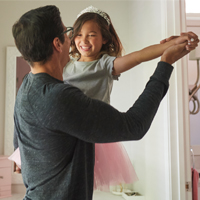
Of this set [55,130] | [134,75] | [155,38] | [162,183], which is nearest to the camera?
[55,130]

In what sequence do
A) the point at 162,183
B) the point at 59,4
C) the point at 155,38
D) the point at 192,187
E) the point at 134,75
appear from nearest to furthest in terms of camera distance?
the point at 192,187, the point at 162,183, the point at 155,38, the point at 134,75, the point at 59,4

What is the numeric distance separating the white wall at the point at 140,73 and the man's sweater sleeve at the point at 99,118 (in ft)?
4.82

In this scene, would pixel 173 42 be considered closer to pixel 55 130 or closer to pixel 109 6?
pixel 55 130

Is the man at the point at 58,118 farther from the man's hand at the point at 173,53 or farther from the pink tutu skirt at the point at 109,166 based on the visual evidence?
the pink tutu skirt at the point at 109,166

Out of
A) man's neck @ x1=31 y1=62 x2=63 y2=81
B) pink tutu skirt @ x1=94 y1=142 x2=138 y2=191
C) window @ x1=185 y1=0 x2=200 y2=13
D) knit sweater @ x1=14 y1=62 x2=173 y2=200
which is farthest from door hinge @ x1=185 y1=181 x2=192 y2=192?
window @ x1=185 y1=0 x2=200 y2=13

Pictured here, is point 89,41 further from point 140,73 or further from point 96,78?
point 140,73

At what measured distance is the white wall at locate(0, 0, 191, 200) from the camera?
242 centimetres

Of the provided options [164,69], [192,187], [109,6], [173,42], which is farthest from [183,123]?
[109,6]

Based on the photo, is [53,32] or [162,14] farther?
[162,14]

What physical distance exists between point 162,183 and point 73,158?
5.78 ft

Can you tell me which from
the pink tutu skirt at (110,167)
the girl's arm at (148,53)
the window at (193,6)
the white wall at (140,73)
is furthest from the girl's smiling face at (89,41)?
the window at (193,6)

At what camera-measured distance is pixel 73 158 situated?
0.90 metres

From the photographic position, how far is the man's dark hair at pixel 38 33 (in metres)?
0.88

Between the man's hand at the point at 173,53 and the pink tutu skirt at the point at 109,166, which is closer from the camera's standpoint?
the man's hand at the point at 173,53
